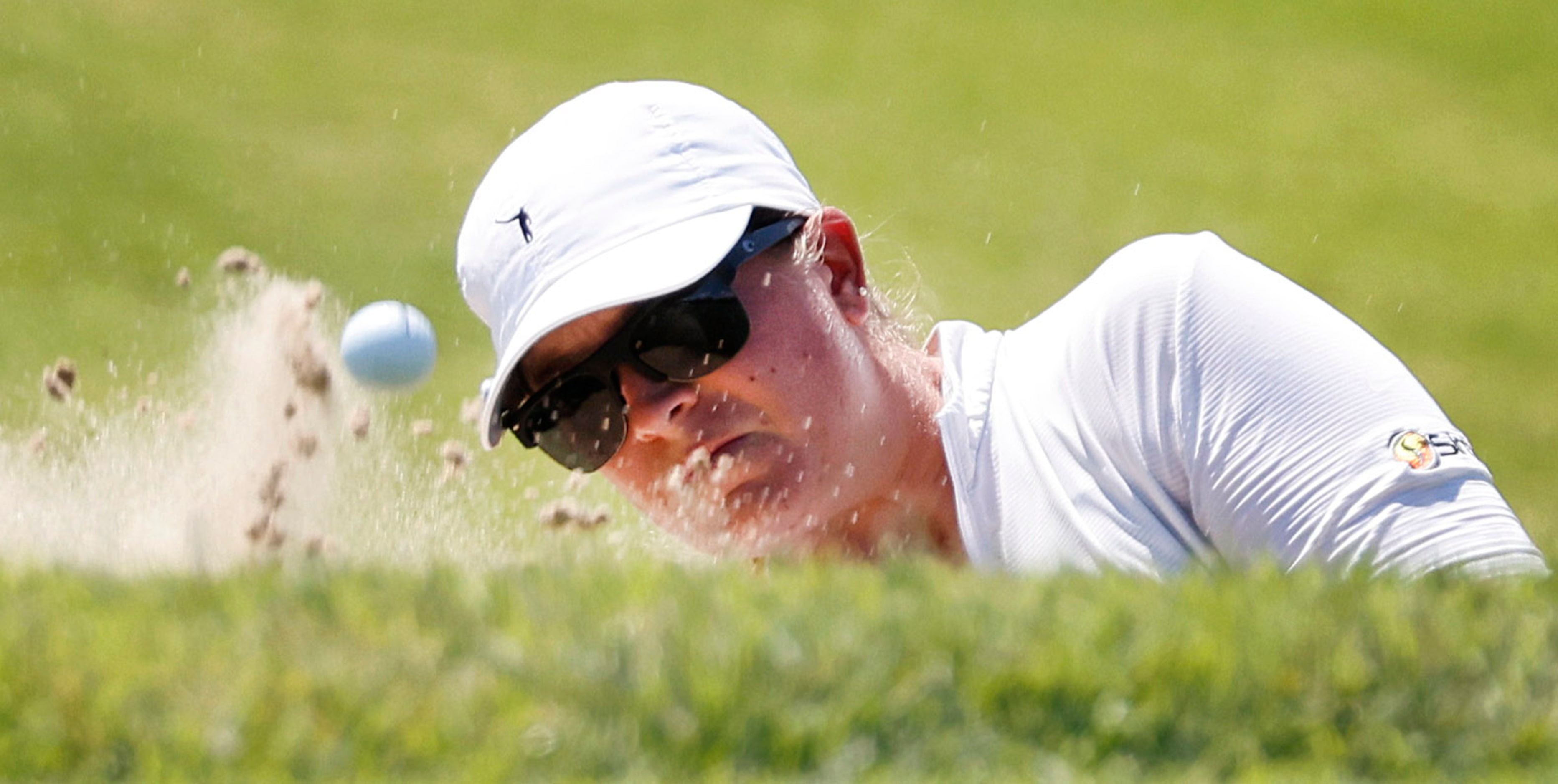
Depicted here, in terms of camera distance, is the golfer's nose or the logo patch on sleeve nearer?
the logo patch on sleeve

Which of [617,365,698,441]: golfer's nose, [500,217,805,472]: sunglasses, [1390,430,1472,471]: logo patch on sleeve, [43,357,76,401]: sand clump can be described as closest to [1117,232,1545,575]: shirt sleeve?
[1390,430,1472,471]: logo patch on sleeve

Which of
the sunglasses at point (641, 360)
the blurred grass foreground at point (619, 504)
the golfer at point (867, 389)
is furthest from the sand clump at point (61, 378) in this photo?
the sunglasses at point (641, 360)

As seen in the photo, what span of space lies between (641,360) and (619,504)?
2150 millimetres

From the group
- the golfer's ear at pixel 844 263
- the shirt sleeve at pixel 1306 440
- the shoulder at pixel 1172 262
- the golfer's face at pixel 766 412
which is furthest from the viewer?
the golfer's ear at pixel 844 263

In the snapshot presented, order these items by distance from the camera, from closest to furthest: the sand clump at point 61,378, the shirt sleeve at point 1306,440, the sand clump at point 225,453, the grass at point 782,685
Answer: the grass at point 782,685
the shirt sleeve at point 1306,440
the sand clump at point 61,378
the sand clump at point 225,453

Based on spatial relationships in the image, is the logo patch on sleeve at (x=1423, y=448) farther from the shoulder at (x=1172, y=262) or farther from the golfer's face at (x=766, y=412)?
the golfer's face at (x=766, y=412)

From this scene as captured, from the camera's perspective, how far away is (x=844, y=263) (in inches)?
107

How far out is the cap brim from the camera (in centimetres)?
234

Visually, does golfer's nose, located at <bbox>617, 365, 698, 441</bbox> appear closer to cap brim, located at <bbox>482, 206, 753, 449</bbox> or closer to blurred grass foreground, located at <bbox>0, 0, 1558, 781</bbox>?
cap brim, located at <bbox>482, 206, 753, 449</bbox>

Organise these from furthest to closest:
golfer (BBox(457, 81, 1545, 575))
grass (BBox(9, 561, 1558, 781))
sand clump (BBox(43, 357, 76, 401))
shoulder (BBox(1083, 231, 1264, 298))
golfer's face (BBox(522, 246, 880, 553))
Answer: sand clump (BBox(43, 357, 76, 401)) < golfer's face (BBox(522, 246, 880, 553)) < shoulder (BBox(1083, 231, 1264, 298)) < golfer (BBox(457, 81, 1545, 575)) < grass (BBox(9, 561, 1558, 781))

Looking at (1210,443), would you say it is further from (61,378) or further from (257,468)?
(61,378)

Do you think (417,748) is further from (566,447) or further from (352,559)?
(566,447)

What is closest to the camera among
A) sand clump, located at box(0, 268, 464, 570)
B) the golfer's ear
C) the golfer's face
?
the golfer's face

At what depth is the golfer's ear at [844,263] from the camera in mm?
2688
